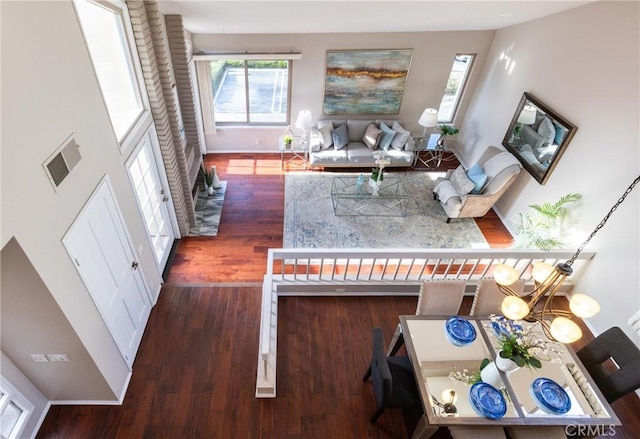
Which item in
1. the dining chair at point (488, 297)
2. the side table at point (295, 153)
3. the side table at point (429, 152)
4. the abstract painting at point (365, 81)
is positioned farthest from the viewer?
the side table at point (429, 152)

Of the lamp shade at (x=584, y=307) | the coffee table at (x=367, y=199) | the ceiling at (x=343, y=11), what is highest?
the ceiling at (x=343, y=11)

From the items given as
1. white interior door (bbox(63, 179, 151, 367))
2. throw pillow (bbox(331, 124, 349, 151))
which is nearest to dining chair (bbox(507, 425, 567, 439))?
white interior door (bbox(63, 179, 151, 367))

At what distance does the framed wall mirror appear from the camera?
440 cm

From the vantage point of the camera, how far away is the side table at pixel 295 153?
22.4 feet

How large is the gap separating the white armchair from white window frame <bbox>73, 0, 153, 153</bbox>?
4.44 m

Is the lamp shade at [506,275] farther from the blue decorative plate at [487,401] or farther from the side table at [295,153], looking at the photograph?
the side table at [295,153]

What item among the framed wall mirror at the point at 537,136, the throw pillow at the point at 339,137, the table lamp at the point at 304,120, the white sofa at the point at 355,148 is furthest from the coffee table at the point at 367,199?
the framed wall mirror at the point at 537,136

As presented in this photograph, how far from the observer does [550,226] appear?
14.1 ft

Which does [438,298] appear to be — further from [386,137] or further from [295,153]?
[295,153]

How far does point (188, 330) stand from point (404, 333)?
2.20 meters

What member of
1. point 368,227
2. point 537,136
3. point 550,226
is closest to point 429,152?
point 537,136

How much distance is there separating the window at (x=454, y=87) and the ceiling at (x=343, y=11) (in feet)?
4.63

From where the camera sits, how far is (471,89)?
6.73 metres

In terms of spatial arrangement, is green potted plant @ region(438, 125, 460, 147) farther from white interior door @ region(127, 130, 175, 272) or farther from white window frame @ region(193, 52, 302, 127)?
white interior door @ region(127, 130, 175, 272)
